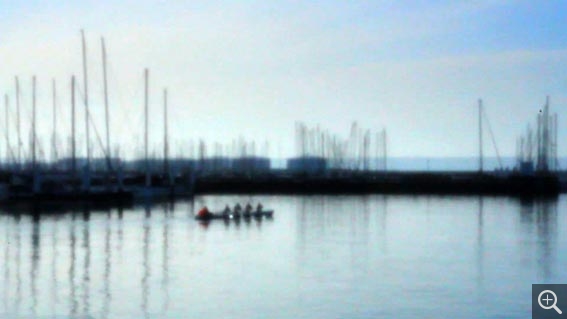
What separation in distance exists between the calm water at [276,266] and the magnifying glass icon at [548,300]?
365mm

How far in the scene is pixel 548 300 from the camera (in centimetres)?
2956

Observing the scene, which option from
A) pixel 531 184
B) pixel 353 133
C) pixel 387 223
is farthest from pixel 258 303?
pixel 353 133

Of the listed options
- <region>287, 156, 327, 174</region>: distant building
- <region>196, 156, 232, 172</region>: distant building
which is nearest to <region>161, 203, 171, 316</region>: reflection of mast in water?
<region>287, 156, 327, 174</region>: distant building

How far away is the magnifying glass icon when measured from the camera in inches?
1089

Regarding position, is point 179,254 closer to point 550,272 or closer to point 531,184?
point 550,272

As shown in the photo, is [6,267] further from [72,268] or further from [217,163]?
[217,163]

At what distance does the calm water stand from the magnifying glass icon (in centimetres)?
37

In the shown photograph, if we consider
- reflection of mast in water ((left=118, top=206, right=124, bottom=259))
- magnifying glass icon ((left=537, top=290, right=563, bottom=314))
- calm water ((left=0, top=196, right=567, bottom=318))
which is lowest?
magnifying glass icon ((left=537, top=290, right=563, bottom=314))

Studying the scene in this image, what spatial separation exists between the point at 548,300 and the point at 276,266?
10424mm

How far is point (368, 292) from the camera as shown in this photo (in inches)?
1205

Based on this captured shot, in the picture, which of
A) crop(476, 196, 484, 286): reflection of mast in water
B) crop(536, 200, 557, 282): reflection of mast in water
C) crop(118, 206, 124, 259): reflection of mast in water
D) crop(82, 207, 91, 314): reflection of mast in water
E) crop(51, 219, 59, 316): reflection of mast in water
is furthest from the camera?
crop(118, 206, 124, 259): reflection of mast in water

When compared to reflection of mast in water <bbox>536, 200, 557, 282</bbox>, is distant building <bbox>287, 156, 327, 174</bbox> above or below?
above

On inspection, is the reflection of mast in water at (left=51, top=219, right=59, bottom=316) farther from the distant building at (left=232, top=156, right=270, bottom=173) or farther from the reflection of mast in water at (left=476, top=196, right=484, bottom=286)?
the distant building at (left=232, top=156, right=270, bottom=173)

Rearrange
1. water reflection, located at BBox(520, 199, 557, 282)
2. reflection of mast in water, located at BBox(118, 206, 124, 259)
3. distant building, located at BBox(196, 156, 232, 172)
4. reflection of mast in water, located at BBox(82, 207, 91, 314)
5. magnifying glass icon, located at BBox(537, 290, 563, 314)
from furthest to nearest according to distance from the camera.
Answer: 1. distant building, located at BBox(196, 156, 232, 172)
2. reflection of mast in water, located at BBox(118, 206, 124, 259)
3. water reflection, located at BBox(520, 199, 557, 282)
4. reflection of mast in water, located at BBox(82, 207, 91, 314)
5. magnifying glass icon, located at BBox(537, 290, 563, 314)
